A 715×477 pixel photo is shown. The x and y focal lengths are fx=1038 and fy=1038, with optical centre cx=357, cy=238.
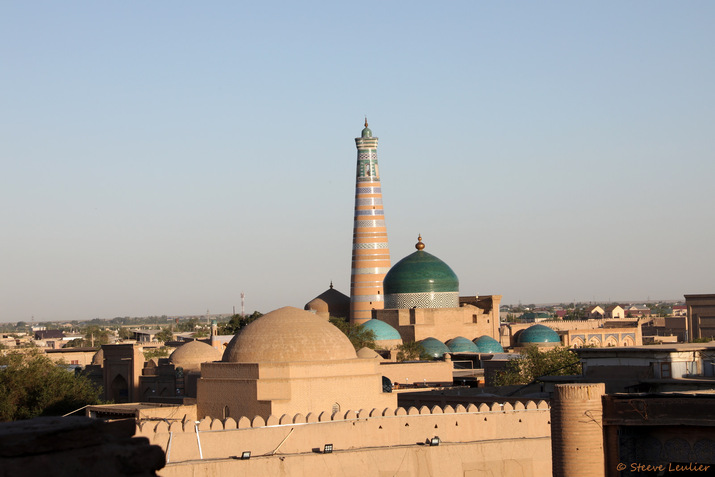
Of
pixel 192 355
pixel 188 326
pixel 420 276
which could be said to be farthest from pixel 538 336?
pixel 188 326

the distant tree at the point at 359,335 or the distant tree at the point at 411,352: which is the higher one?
the distant tree at the point at 359,335

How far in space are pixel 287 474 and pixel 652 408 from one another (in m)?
5.61

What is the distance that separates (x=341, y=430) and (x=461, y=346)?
26077 mm

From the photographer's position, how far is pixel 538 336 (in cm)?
4528

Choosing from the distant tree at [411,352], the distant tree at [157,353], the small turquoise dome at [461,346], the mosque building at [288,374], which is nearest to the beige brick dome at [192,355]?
the distant tree at [411,352]

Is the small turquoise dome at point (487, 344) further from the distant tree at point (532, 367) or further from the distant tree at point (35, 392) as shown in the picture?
the distant tree at point (35, 392)

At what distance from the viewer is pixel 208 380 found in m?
20.6

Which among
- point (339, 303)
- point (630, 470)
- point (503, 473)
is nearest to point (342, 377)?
point (503, 473)

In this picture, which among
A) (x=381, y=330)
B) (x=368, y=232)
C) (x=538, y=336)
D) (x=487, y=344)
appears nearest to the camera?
(x=381, y=330)

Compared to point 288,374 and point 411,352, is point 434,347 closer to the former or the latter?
point 411,352

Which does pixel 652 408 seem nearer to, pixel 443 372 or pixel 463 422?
pixel 463 422

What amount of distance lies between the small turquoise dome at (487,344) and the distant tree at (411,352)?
3.29 meters

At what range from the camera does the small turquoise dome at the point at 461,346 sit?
4184cm

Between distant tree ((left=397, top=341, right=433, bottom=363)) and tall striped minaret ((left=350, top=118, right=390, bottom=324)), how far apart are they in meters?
6.96
